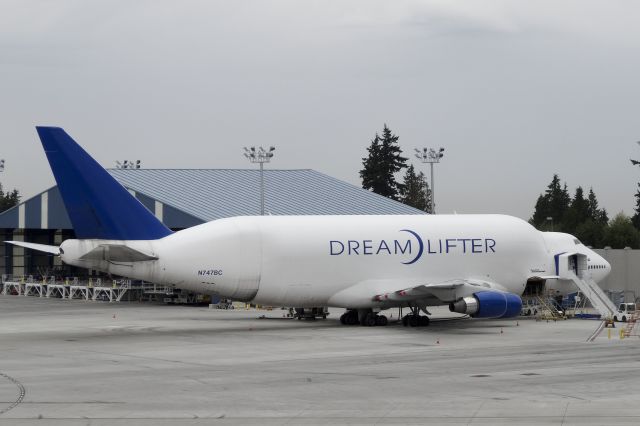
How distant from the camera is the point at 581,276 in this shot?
49.1 metres

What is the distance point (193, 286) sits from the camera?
39969mm

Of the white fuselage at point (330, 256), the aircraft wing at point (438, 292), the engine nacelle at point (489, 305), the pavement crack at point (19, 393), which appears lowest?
the pavement crack at point (19, 393)

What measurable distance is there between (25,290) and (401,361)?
53444 millimetres

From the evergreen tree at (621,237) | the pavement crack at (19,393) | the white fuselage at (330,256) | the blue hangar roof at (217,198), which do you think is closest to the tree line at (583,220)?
the evergreen tree at (621,237)

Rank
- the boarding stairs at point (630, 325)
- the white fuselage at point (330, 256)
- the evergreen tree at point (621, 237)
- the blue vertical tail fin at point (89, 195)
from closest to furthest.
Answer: the blue vertical tail fin at point (89, 195) < the boarding stairs at point (630, 325) < the white fuselage at point (330, 256) < the evergreen tree at point (621, 237)

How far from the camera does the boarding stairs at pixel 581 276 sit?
4653cm

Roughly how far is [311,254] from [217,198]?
28.6 m

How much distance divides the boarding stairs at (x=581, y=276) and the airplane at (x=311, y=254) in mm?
801

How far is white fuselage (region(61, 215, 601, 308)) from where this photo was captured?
3953 centimetres

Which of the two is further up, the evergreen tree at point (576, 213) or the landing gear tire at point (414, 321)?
the evergreen tree at point (576, 213)

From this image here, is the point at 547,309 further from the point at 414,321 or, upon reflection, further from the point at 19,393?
the point at 19,393

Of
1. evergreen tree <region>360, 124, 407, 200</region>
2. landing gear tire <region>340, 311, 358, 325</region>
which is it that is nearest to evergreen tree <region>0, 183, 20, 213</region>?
evergreen tree <region>360, 124, 407, 200</region>

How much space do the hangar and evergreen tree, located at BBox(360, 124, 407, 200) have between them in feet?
160

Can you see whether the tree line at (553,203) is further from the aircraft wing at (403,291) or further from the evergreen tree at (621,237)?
the aircraft wing at (403,291)
